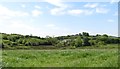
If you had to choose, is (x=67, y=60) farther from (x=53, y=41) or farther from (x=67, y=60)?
(x=53, y=41)

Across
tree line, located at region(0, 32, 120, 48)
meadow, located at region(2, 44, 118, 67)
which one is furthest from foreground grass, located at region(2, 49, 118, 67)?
tree line, located at region(0, 32, 120, 48)

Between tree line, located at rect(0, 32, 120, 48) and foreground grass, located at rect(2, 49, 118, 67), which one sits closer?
foreground grass, located at rect(2, 49, 118, 67)

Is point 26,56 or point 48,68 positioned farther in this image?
point 26,56

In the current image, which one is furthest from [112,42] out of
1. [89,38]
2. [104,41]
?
[89,38]

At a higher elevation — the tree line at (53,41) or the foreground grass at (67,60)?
the tree line at (53,41)

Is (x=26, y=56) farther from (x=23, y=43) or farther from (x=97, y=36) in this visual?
(x=97, y=36)

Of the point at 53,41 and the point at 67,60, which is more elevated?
the point at 53,41

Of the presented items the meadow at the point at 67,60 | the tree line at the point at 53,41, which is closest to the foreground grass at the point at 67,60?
the meadow at the point at 67,60

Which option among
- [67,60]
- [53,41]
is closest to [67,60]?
[67,60]

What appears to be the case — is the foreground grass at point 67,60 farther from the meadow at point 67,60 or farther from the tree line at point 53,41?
the tree line at point 53,41

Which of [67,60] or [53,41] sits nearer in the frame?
[67,60]

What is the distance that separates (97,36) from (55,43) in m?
18.5

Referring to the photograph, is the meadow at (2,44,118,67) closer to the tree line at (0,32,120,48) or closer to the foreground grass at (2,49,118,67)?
the foreground grass at (2,49,118,67)

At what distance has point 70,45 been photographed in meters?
74.3
